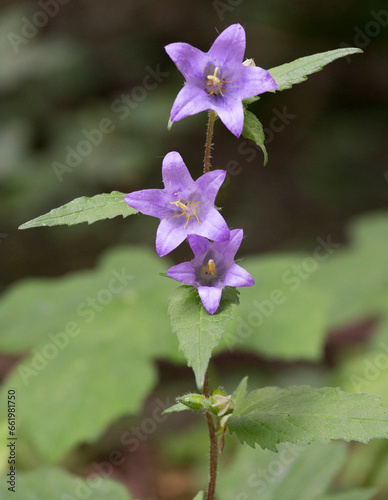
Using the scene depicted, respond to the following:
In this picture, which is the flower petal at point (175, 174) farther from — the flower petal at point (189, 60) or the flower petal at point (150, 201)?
the flower petal at point (189, 60)

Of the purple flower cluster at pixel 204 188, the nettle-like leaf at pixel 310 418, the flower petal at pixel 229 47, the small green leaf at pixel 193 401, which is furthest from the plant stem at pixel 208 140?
the nettle-like leaf at pixel 310 418

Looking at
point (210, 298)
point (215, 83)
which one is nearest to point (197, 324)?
point (210, 298)

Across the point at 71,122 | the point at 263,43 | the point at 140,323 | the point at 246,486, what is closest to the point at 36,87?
the point at 71,122

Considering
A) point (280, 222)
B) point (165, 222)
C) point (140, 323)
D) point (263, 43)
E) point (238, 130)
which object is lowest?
point (280, 222)

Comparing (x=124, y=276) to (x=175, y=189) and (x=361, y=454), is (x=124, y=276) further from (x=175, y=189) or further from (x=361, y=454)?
(x=175, y=189)

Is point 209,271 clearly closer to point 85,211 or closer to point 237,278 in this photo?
point 237,278

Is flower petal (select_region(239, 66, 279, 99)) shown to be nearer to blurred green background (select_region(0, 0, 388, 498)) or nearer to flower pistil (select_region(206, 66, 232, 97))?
flower pistil (select_region(206, 66, 232, 97))
